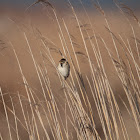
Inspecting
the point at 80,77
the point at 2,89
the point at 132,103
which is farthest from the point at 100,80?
the point at 2,89

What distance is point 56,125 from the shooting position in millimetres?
928

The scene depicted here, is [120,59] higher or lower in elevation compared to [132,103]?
higher

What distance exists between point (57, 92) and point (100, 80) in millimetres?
229

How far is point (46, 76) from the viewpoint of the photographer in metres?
0.97

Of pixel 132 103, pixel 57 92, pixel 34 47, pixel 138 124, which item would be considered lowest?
pixel 138 124

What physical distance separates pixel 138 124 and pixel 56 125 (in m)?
0.41

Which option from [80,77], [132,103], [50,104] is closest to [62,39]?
[80,77]

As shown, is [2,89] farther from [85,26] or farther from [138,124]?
[138,124]

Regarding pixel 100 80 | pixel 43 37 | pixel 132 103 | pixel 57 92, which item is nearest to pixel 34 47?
pixel 43 37

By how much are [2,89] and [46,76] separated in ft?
0.93

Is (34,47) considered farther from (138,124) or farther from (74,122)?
(138,124)

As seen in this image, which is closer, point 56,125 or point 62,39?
point 56,125

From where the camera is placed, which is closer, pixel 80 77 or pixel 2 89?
pixel 80 77

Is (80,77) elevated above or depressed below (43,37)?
below
